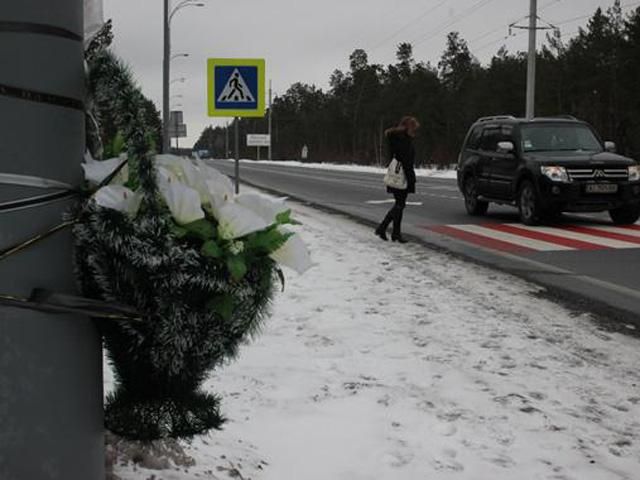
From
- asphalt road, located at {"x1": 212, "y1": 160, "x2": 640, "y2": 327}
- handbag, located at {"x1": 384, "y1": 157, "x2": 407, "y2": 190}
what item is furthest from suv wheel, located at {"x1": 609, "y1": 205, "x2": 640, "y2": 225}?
handbag, located at {"x1": 384, "y1": 157, "x2": 407, "y2": 190}

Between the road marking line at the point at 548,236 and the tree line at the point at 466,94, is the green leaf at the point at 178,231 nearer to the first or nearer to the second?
the road marking line at the point at 548,236

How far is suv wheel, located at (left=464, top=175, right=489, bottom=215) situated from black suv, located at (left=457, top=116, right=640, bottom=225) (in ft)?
0.07

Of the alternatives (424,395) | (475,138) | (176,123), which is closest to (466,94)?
(176,123)

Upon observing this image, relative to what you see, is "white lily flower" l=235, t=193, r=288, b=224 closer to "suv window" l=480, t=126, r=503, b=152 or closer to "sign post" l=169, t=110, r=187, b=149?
"suv window" l=480, t=126, r=503, b=152

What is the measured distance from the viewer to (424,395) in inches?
149

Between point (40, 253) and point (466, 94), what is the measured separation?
247ft

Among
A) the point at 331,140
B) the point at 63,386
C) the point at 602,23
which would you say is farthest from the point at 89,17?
the point at 331,140

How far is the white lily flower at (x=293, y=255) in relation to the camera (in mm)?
1624

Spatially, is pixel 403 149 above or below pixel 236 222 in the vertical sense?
above

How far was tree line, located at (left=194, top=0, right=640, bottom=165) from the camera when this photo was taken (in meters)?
54.8

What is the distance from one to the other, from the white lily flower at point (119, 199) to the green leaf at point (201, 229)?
4.3 inches

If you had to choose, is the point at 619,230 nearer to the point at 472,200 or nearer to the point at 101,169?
the point at 472,200

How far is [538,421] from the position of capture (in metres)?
3.48

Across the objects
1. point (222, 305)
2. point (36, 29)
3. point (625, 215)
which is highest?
point (36, 29)
